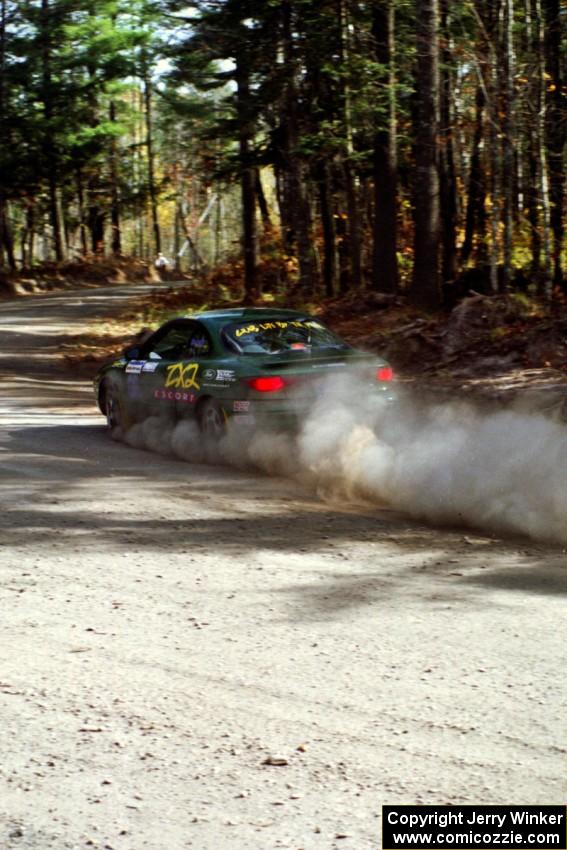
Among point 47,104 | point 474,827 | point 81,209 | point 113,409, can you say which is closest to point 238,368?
point 113,409

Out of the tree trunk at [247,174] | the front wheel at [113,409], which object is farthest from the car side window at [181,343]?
the tree trunk at [247,174]

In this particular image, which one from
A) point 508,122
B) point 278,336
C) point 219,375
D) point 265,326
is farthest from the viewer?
point 508,122

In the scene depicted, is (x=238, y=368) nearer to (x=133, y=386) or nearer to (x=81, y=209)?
(x=133, y=386)

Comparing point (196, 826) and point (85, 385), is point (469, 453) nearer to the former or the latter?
point (196, 826)

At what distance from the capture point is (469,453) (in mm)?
8750

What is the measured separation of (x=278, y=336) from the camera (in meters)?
11.2

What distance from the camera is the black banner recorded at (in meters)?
3.53

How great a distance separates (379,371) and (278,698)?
6.58 m

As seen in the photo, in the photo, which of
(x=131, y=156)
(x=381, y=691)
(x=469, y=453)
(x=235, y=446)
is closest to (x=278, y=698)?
(x=381, y=691)

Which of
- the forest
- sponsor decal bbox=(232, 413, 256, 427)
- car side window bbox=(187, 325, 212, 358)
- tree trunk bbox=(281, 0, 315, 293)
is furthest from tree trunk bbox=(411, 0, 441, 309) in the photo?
sponsor decal bbox=(232, 413, 256, 427)

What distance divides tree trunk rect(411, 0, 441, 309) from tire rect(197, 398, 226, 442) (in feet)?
33.9

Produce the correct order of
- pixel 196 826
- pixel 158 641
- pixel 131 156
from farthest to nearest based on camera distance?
pixel 131 156
pixel 158 641
pixel 196 826

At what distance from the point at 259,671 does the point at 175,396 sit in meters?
6.76

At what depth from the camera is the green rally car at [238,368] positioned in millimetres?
10500
